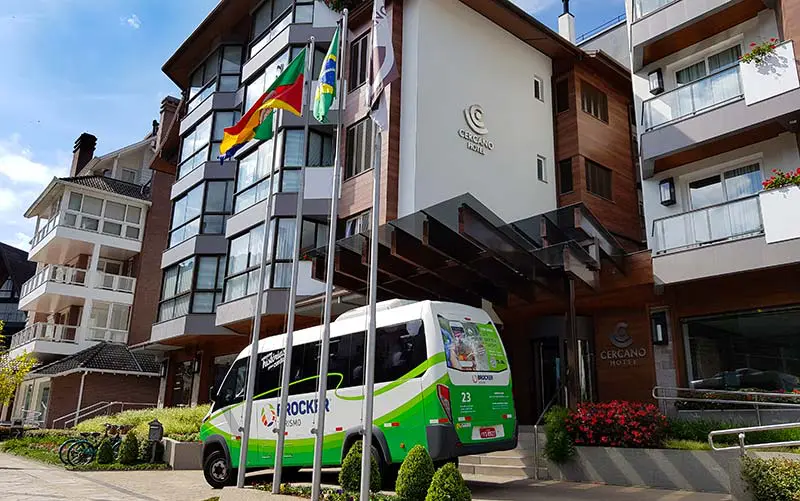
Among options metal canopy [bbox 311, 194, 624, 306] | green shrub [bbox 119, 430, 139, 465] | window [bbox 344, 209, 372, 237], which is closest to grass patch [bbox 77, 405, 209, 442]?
green shrub [bbox 119, 430, 139, 465]

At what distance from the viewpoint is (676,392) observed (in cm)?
1436

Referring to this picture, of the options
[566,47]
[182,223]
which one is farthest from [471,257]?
[182,223]

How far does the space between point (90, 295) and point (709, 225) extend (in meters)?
31.9

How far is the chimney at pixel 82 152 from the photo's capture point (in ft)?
145

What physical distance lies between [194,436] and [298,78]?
36.5ft

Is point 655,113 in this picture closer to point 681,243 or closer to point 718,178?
point 718,178

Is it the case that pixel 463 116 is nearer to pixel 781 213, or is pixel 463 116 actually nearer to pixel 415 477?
pixel 781 213

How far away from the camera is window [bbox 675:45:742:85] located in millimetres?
15852

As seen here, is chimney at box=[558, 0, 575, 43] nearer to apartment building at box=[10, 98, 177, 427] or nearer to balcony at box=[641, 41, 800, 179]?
balcony at box=[641, 41, 800, 179]

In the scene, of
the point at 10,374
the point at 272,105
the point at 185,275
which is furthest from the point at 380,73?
the point at 10,374

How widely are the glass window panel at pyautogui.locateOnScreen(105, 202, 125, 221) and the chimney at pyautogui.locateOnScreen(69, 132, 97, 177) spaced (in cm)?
947

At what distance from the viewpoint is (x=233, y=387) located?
12969 mm

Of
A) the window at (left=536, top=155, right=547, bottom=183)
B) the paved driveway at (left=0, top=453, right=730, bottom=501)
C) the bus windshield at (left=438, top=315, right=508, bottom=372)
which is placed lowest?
the paved driveway at (left=0, top=453, right=730, bottom=501)

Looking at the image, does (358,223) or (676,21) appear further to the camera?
(358,223)
